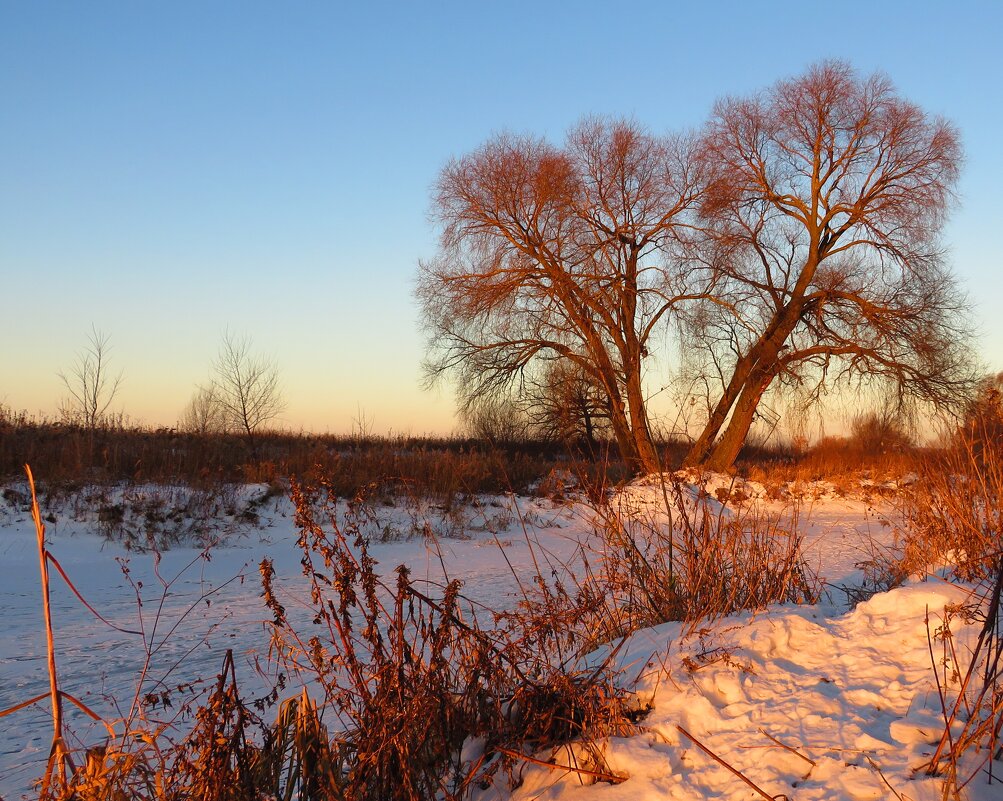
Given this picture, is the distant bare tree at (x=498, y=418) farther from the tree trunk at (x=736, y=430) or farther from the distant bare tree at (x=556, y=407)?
the tree trunk at (x=736, y=430)

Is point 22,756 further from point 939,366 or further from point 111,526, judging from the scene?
point 939,366

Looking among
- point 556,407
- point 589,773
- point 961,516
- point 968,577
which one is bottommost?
point 589,773

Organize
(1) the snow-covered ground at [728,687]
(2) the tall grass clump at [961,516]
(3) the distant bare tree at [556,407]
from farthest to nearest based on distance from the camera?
(3) the distant bare tree at [556,407] < (2) the tall grass clump at [961,516] < (1) the snow-covered ground at [728,687]

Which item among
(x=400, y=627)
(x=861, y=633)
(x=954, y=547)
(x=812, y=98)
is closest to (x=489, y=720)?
(x=400, y=627)

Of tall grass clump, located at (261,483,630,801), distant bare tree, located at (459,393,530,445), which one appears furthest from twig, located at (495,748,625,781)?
distant bare tree, located at (459,393,530,445)

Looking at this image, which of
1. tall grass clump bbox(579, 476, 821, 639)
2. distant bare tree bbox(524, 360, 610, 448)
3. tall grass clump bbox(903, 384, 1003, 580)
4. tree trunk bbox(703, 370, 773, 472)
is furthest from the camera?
distant bare tree bbox(524, 360, 610, 448)

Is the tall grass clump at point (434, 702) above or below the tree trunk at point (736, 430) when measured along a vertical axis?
below


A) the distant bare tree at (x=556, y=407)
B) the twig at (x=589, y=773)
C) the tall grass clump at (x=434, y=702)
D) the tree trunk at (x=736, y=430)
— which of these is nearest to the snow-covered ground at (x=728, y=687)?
the twig at (x=589, y=773)

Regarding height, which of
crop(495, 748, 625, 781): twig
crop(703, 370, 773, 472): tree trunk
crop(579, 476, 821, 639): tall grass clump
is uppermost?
crop(703, 370, 773, 472): tree trunk

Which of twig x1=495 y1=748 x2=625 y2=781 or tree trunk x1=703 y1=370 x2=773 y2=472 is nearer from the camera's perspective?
twig x1=495 y1=748 x2=625 y2=781

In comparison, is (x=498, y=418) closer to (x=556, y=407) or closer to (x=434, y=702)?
(x=556, y=407)

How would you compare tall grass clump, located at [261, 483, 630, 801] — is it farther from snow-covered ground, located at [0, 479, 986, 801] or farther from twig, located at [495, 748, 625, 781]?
snow-covered ground, located at [0, 479, 986, 801]

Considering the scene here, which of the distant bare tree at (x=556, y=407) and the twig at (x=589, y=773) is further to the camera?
the distant bare tree at (x=556, y=407)

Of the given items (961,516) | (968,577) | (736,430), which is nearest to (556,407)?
(736,430)
